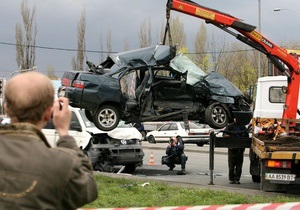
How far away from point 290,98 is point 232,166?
2146mm

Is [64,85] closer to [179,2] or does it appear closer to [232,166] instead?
[179,2]

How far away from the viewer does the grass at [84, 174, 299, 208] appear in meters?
8.80

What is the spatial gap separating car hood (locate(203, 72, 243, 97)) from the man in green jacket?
9.70m

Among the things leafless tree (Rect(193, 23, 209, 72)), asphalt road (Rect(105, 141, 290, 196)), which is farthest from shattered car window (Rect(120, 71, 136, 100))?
leafless tree (Rect(193, 23, 209, 72))

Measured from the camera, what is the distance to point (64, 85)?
11742mm

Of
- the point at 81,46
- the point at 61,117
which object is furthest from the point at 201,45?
the point at 61,117

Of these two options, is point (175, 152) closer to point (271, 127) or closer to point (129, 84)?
point (129, 84)

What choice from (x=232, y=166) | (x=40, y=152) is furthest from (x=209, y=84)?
(x=40, y=152)

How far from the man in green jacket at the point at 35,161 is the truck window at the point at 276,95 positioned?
12396 mm

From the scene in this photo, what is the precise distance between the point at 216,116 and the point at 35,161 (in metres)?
9.87

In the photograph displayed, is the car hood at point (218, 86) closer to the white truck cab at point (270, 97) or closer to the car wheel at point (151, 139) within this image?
the white truck cab at point (270, 97)

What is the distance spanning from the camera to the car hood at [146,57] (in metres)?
11.6

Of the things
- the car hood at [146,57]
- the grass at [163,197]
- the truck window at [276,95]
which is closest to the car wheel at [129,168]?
the truck window at [276,95]

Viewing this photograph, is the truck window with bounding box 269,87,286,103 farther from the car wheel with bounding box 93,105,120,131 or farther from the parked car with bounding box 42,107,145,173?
the car wheel with bounding box 93,105,120,131
